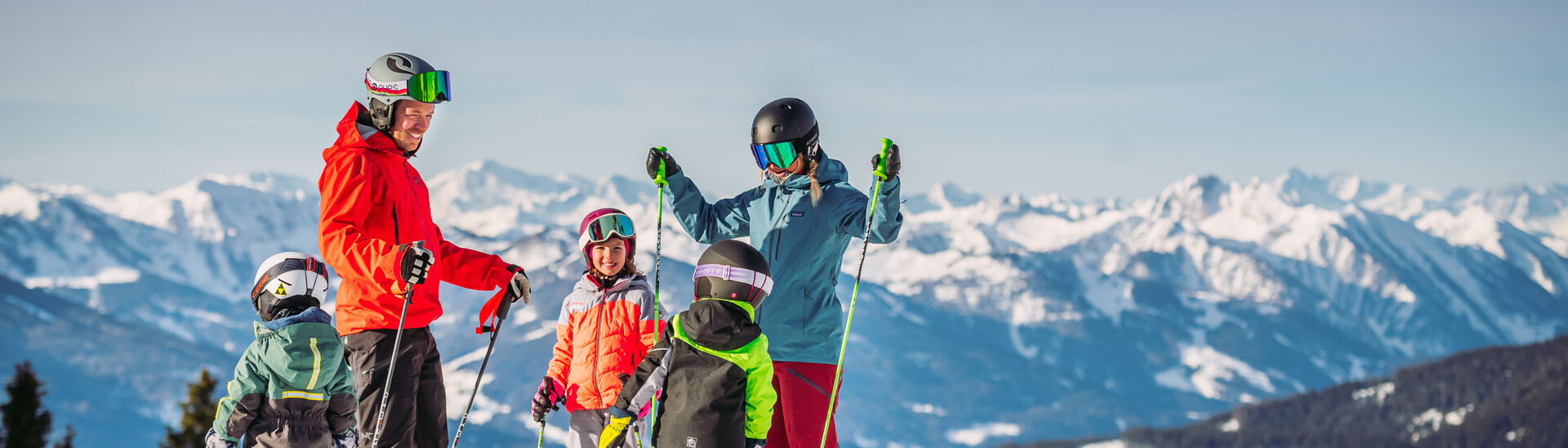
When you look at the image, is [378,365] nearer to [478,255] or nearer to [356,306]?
[356,306]

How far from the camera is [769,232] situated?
24.4 ft

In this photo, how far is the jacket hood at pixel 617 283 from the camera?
8047mm

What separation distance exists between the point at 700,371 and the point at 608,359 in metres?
1.66

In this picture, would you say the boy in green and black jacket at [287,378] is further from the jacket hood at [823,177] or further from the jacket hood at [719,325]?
the jacket hood at [823,177]

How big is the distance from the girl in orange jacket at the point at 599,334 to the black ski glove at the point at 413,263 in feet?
6.51

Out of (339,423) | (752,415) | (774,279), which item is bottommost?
(752,415)

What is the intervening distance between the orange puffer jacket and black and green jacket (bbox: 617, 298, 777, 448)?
1.32 m

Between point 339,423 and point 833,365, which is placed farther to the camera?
point 833,365

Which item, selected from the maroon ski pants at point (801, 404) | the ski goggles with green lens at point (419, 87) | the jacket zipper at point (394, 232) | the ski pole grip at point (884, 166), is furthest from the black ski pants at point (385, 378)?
the ski pole grip at point (884, 166)

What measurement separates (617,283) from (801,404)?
67.6 inches

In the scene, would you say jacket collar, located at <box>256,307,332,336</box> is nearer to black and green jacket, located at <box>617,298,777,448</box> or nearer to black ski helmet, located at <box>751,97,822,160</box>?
black and green jacket, located at <box>617,298,777,448</box>

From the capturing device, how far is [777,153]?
745 cm

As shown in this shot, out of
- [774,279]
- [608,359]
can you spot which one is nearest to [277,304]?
[608,359]

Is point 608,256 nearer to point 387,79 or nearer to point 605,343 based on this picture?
point 605,343
